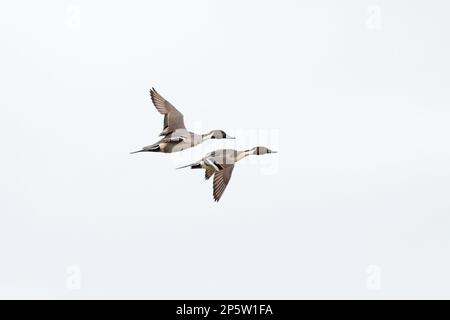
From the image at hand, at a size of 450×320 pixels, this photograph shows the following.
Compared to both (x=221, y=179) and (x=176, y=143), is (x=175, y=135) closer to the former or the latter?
(x=176, y=143)

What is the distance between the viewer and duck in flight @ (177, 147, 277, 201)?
757 inches

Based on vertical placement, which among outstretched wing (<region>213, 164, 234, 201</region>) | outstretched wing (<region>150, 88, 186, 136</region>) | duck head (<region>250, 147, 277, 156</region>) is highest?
outstretched wing (<region>150, 88, 186, 136</region>)

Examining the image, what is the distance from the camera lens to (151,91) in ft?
70.2

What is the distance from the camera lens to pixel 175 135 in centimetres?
2048

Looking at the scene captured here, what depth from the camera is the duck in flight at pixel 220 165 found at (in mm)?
19234

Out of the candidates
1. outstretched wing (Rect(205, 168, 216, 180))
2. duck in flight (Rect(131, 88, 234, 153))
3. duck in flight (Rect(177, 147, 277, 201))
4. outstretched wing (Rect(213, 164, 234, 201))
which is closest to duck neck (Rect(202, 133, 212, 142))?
duck in flight (Rect(131, 88, 234, 153))

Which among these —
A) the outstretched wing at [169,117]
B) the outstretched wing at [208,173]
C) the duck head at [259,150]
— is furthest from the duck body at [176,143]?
the duck head at [259,150]

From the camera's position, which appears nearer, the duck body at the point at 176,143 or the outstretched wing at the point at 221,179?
the outstretched wing at the point at 221,179

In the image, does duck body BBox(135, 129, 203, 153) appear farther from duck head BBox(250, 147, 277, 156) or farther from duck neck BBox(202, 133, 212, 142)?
duck head BBox(250, 147, 277, 156)

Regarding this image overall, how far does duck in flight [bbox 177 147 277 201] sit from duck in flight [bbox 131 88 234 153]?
80 cm

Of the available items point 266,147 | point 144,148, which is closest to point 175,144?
point 144,148

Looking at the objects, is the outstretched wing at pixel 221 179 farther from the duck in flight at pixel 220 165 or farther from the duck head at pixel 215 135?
the duck head at pixel 215 135

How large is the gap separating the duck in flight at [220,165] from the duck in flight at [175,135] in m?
0.80

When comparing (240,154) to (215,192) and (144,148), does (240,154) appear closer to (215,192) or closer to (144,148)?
(215,192)
